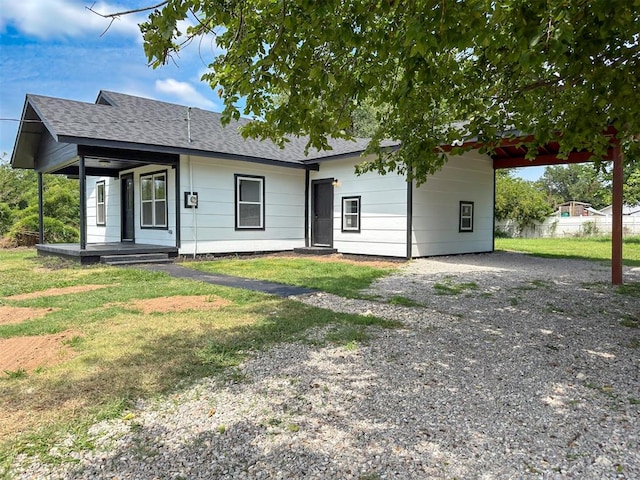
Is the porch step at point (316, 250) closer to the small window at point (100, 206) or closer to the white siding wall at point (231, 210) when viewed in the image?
the white siding wall at point (231, 210)

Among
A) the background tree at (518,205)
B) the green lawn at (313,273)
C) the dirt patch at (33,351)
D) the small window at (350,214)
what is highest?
the background tree at (518,205)

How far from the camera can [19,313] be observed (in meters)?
5.07

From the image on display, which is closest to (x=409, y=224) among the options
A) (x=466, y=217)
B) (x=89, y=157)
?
(x=466, y=217)

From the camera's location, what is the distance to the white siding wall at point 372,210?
11438 millimetres

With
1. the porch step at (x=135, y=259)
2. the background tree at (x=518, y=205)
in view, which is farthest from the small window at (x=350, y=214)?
the background tree at (x=518, y=205)

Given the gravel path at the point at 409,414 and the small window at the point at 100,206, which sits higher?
the small window at the point at 100,206

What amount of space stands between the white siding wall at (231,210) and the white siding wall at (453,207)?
4075mm

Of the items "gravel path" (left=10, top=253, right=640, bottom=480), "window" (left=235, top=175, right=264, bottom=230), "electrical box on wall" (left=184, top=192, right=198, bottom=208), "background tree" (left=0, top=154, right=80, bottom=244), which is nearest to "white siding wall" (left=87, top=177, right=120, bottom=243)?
"background tree" (left=0, top=154, right=80, bottom=244)

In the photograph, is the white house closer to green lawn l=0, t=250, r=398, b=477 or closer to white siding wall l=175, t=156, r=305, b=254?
white siding wall l=175, t=156, r=305, b=254

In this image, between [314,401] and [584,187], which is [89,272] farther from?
[584,187]

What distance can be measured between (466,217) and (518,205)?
12.3 m

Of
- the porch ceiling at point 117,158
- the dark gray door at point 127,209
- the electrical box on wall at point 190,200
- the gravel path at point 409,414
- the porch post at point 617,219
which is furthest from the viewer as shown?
the dark gray door at point 127,209

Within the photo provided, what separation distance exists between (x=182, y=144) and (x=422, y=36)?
9525 millimetres

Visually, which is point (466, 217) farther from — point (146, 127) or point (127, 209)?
point (127, 209)
